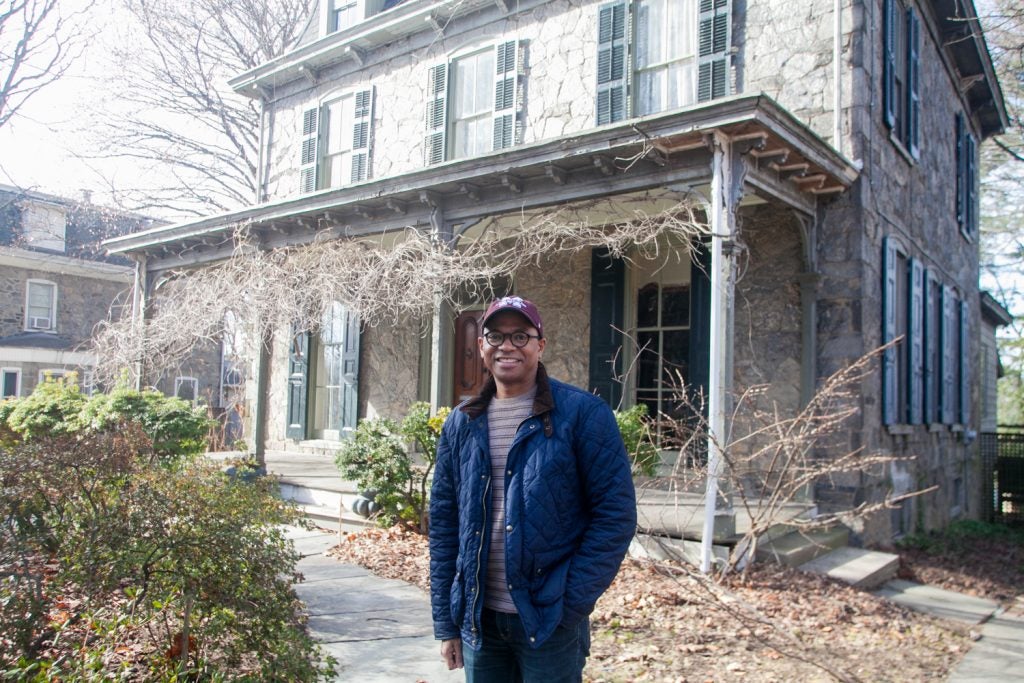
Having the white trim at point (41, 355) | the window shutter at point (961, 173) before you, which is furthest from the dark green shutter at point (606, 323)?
the white trim at point (41, 355)

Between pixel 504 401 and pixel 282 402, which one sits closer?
pixel 504 401

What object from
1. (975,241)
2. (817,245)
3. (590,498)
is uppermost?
(975,241)

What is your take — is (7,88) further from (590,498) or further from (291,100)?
(590,498)

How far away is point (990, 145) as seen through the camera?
63.1ft

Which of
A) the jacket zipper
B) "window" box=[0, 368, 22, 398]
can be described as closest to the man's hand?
the jacket zipper

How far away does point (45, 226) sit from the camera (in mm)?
20141

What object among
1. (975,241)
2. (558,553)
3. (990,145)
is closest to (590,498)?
(558,553)

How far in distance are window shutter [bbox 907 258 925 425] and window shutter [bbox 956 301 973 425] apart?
240cm

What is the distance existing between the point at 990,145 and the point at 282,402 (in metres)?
17.1

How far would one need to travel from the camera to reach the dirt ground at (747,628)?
414 centimetres

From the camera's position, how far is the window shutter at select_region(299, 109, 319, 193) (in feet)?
39.8

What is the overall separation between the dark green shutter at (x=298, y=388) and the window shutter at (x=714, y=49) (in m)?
7.01

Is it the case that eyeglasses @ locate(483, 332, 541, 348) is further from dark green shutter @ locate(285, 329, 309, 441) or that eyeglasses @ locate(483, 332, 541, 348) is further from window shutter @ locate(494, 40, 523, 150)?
dark green shutter @ locate(285, 329, 309, 441)

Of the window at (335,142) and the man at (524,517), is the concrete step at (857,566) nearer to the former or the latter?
the man at (524,517)
